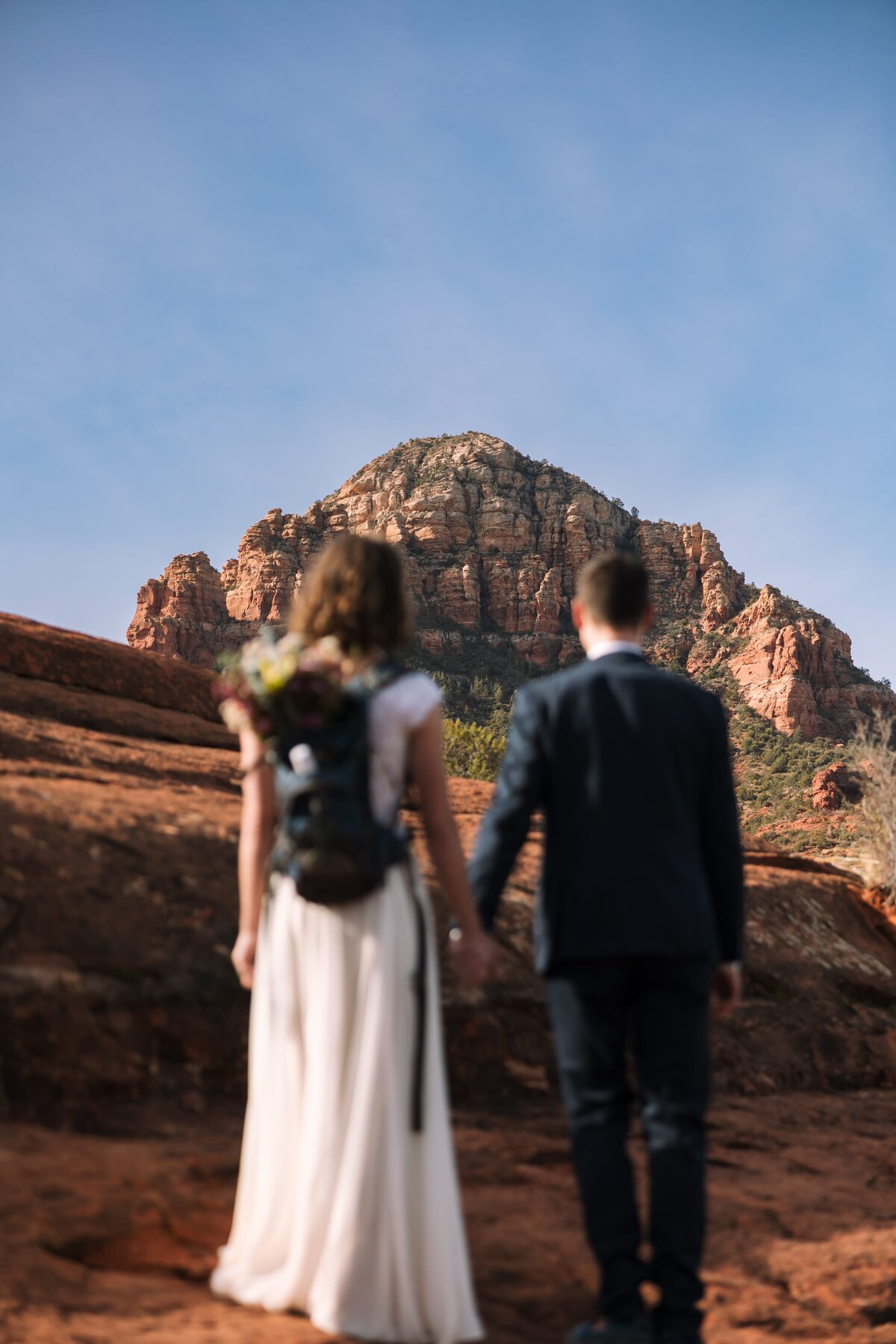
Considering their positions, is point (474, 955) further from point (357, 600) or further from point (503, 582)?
point (503, 582)

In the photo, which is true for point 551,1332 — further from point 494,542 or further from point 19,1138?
point 494,542

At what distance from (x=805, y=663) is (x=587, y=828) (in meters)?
80.0

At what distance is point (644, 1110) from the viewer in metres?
2.85

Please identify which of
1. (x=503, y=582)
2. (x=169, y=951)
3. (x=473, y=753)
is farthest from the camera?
(x=503, y=582)

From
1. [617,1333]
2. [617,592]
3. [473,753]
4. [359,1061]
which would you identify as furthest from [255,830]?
[473,753]

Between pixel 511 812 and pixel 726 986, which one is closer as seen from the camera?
pixel 511 812

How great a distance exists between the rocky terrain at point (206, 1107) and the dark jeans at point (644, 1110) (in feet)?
1.52

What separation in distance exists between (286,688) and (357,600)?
12.3 inches

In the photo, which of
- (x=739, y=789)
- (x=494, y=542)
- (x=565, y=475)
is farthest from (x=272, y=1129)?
(x=565, y=475)

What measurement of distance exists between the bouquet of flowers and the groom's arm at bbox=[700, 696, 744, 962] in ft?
3.65

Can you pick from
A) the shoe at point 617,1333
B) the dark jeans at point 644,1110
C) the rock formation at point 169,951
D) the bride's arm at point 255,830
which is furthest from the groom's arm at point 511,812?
the rock formation at point 169,951

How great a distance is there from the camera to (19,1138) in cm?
348

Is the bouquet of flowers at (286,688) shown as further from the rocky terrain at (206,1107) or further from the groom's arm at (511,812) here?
the rocky terrain at (206,1107)

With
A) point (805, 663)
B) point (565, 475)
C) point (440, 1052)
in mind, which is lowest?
point (440, 1052)
